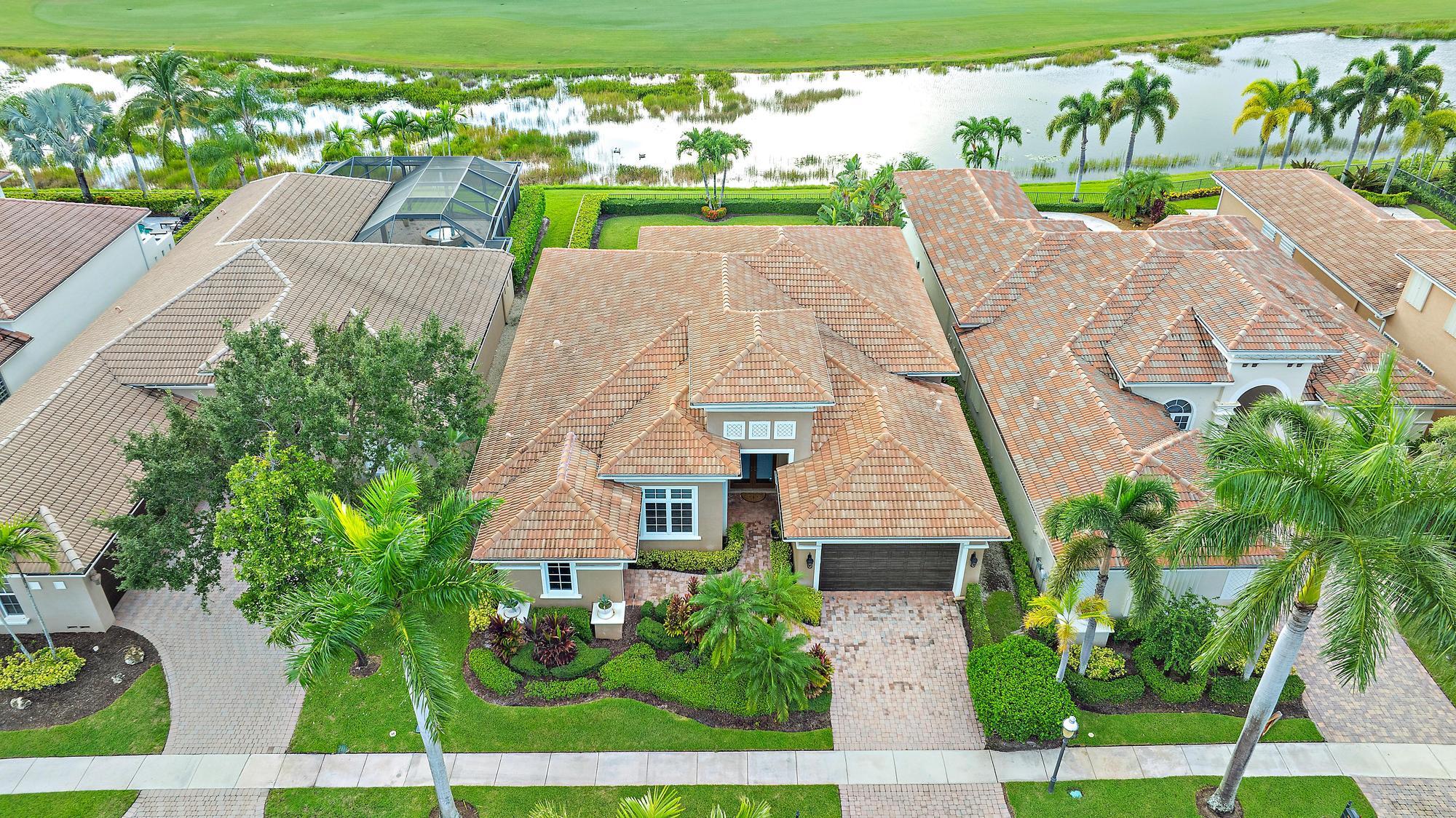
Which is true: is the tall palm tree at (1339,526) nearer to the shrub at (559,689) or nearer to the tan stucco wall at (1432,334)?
the shrub at (559,689)

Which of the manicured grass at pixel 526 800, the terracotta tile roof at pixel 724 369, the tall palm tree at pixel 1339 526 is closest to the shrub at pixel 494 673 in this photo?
the terracotta tile roof at pixel 724 369

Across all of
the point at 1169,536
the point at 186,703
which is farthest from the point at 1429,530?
the point at 186,703

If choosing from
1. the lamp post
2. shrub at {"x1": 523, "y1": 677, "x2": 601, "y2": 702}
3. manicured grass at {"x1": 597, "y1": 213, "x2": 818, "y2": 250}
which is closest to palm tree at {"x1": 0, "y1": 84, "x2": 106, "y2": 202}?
manicured grass at {"x1": 597, "y1": 213, "x2": 818, "y2": 250}

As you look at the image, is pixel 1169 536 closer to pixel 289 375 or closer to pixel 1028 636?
pixel 1028 636

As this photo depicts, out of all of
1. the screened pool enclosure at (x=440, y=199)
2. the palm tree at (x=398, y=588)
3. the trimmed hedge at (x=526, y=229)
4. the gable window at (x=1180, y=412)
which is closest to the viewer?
the palm tree at (x=398, y=588)

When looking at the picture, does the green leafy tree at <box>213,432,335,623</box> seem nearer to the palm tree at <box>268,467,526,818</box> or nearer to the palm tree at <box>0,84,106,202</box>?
the palm tree at <box>268,467,526,818</box>
